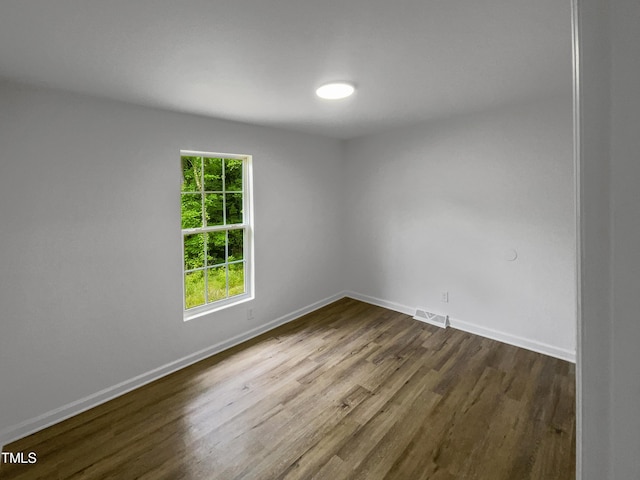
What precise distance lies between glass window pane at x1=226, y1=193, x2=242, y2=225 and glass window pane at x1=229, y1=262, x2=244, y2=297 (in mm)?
503

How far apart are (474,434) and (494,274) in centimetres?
180

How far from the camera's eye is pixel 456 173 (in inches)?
140

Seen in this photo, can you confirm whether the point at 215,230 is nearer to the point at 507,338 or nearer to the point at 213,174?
the point at 213,174

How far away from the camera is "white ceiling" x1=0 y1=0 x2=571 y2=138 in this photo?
1.39m

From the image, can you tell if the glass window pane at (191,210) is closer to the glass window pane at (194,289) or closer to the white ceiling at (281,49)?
the glass window pane at (194,289)

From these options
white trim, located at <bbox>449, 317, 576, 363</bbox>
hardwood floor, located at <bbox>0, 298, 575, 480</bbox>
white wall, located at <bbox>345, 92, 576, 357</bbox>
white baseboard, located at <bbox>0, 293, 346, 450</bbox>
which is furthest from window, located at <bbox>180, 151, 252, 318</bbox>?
white trim, located at <bbox>449, 317, 576, 363</bbox>

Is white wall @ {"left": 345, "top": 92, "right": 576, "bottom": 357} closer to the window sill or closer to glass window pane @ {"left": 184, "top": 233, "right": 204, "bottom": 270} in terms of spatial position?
the window sill

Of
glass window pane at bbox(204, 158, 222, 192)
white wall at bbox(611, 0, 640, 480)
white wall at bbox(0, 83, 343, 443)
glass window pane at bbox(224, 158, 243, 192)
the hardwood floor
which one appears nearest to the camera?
white wall at bbox(611, 0, 640, 480)

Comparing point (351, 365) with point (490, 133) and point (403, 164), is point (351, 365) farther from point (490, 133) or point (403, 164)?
point (490, 133)

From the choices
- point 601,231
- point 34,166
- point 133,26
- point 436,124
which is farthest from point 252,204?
point 601,231

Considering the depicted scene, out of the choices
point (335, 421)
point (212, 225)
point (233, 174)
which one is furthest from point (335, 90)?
point (335, 421)

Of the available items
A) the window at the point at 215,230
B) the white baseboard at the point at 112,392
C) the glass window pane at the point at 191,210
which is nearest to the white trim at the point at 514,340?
the white baseboard at the point at 112,392

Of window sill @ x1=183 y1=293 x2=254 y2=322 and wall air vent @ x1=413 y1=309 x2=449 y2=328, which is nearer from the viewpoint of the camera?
window sill @ x1=183 y1=293 x2=254 y2=322

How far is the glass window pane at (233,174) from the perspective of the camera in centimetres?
335
